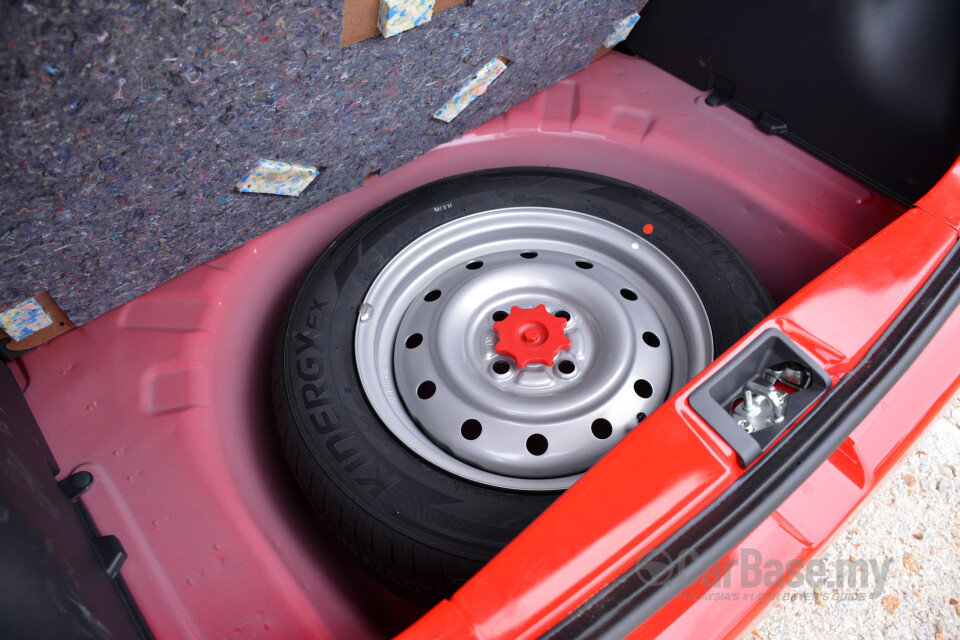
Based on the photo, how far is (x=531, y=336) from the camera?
0.93m

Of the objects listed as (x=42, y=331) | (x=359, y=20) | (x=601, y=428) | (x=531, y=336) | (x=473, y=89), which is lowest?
(x=601, y=428)

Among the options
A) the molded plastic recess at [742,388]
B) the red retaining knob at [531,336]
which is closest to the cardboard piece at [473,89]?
the red retaining knob at [531,336]

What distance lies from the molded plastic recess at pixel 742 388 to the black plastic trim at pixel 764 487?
20 mm

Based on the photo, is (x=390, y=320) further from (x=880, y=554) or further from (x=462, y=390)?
(x=880, y=554)

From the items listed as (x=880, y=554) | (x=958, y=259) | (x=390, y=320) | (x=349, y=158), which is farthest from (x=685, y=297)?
(x=880, y=554)

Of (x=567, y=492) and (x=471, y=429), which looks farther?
(x=471, y=429)

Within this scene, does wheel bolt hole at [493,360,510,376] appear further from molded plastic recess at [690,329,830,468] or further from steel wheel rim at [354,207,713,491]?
molded plastic recess at [690,329,830,468]

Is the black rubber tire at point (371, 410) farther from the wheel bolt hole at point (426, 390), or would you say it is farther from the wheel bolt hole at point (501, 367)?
the wheel bolt hole at point (501, 367)

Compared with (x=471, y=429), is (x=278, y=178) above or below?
above

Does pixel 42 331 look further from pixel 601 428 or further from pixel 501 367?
pixel 601 428

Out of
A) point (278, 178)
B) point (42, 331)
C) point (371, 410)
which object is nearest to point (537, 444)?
point (371, 410)

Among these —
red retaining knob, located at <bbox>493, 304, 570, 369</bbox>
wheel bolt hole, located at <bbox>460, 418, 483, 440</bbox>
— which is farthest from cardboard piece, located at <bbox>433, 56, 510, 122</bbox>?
wheel bolt hole, located at <bbox>460, 418, 483, 440</bbox>

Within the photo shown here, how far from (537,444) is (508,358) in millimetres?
154

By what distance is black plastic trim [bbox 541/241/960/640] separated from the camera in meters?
0.50
